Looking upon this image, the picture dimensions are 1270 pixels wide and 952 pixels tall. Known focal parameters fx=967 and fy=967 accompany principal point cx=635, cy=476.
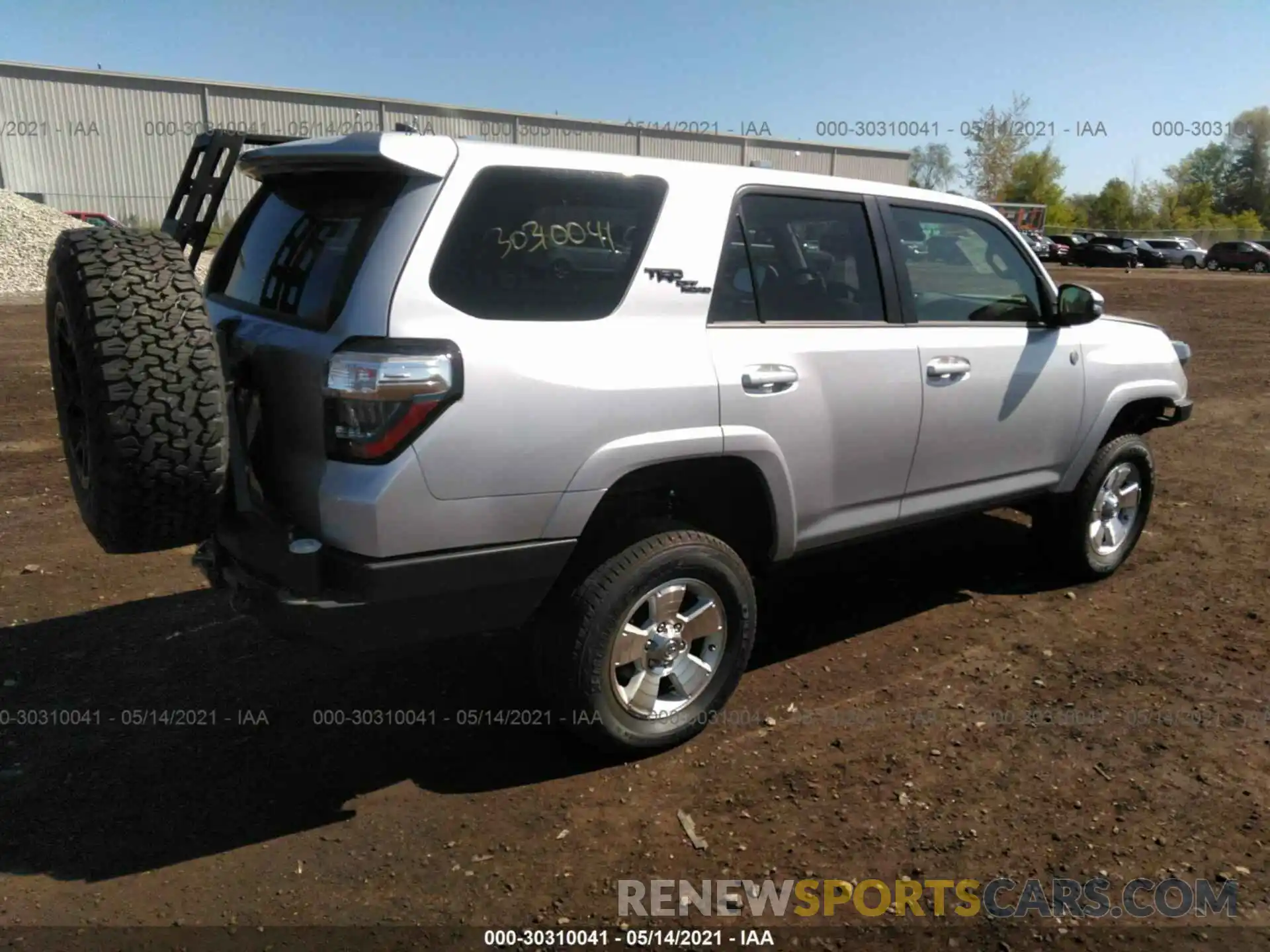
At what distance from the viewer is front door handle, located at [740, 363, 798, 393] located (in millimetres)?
3418

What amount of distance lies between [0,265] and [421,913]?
75.1ft

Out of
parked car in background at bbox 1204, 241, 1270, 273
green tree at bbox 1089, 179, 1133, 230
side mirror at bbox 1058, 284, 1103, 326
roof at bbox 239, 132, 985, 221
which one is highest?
green tree at bbox 1089, 179, 1133, 230

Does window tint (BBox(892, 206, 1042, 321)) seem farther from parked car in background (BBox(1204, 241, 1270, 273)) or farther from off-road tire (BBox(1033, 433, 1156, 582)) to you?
parked car in background (BBox(1204, 241, 1270, 273))

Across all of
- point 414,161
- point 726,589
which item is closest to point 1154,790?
point 726,589

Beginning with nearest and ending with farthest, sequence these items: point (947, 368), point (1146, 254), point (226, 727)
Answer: point (226, 727) < point (947, 368) < point (1146, 254)

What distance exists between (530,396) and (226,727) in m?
1.91

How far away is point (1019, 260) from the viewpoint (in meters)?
4.65

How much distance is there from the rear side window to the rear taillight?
237 millimetres

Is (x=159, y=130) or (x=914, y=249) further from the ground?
(x=159, y=130)

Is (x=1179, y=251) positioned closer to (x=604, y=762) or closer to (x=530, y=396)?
(x=604, y=762)

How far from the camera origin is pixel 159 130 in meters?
33.1

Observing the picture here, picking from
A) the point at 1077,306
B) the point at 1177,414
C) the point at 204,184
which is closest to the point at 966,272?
the point at 1077,306

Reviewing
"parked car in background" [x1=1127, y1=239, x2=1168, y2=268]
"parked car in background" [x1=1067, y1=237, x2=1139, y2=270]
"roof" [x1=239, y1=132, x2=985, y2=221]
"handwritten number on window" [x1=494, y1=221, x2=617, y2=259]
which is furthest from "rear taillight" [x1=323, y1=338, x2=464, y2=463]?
"parked car in background" [x1=1127, y1=239, x2=1168, y2=268]

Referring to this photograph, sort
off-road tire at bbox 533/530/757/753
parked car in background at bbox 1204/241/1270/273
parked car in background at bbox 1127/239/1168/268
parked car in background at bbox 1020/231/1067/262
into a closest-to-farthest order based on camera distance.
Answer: off-road tire at bbox 533/530/757/753 < parked car in background at bbox 1020/231/1067/262 < parked car in background at bbox 1204/241/1270/273 < parked car in background at bbox 1127/239/1168/268
